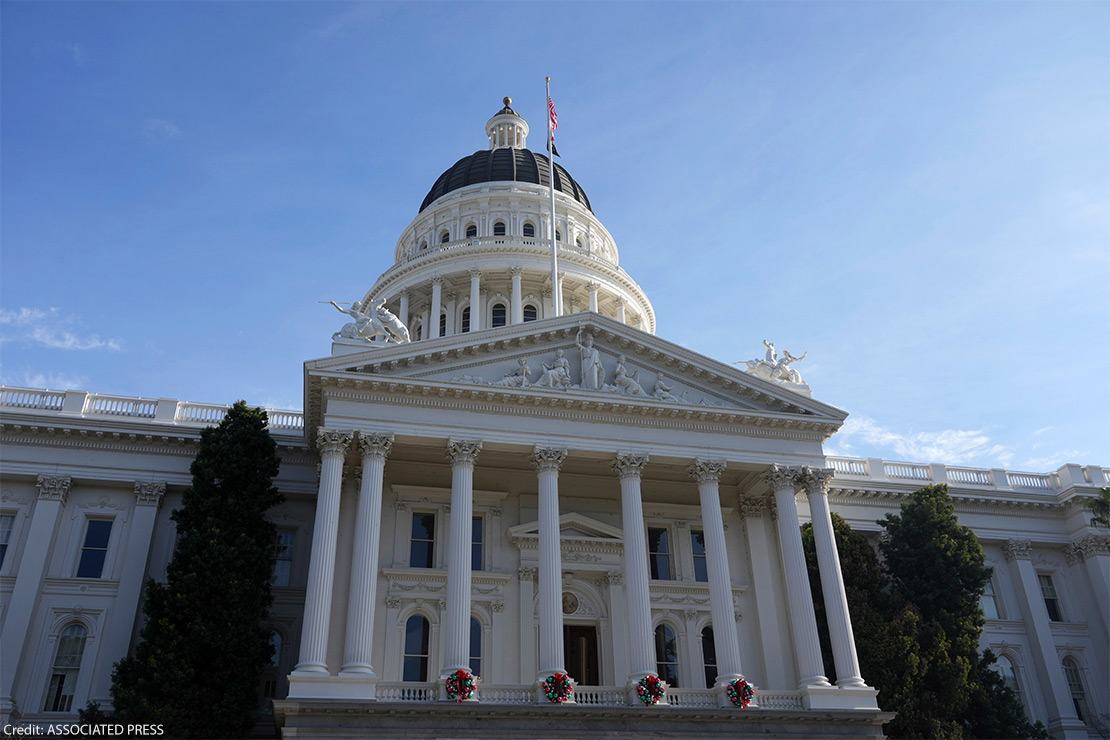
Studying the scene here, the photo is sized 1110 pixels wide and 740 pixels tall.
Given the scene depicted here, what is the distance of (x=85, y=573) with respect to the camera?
104 feet

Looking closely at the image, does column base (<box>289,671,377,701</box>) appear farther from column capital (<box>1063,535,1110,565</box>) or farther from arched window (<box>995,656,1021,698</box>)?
column capital (<box>1063,535,1110,565</box>)

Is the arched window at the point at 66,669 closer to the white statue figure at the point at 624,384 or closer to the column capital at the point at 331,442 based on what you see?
the column capital at the point at 331,442

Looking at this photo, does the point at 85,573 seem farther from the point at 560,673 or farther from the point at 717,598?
the point at 717,598

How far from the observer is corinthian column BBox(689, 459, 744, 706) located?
89.2 feet

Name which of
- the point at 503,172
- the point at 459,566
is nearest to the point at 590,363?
the point at 459,566

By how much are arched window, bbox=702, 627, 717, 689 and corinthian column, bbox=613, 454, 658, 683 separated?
12.8 feet

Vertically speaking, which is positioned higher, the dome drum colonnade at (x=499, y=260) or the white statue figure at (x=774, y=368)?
the dome drum colonnade at (x=499, y=260)

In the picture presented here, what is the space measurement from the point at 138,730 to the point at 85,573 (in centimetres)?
933

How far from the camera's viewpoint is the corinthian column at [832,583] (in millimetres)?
28089

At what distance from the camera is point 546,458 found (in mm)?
29172

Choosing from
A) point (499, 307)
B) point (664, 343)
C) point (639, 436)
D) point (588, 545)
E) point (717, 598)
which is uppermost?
point (499, 307)

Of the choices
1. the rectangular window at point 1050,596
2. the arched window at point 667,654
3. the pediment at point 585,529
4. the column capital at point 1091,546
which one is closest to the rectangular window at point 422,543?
the pediment at point 585,529

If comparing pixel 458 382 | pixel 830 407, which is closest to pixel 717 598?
pixel 830 407

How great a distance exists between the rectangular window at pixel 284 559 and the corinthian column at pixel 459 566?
7871mm
